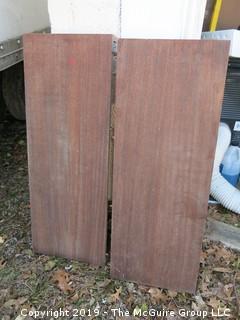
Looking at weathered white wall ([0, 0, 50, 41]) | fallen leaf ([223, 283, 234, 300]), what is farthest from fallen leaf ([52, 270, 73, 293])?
weathered white wall ([0, 0, 50, 41])

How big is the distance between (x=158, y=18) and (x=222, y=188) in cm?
127

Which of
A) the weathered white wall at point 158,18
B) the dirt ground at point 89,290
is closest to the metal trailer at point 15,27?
the weathered white wall at point 158,18

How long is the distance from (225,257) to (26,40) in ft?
5.10

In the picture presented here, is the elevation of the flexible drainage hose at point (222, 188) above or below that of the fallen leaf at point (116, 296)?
above

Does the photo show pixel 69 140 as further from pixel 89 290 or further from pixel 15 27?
pixel 15 27

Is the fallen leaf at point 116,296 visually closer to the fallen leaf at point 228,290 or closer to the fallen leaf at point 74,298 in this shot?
the fallen leaf at point 74,298

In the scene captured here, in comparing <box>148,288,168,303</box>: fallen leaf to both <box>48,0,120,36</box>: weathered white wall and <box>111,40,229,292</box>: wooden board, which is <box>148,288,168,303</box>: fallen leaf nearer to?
<box>111,40,229,292</box>: wooden board

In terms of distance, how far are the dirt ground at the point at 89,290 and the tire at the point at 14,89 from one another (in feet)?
5.58

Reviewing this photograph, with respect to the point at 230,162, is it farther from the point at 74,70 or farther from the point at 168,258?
the point at 74,70

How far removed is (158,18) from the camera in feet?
4.84

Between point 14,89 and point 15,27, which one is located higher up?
point 15,27

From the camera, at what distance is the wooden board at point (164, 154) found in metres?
1.33

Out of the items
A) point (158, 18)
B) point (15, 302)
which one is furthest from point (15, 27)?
point (15, 302)

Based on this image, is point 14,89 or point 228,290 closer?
point 228,290
